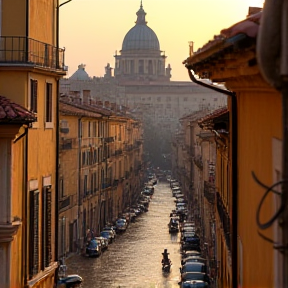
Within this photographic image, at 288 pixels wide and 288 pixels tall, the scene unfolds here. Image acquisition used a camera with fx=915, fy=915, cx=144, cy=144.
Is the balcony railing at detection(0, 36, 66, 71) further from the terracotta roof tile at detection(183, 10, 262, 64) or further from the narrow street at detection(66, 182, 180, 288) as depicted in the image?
the narrow street at detection(66, 182, 180, 288)

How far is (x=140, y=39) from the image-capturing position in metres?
160

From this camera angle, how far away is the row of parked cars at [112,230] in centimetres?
4250

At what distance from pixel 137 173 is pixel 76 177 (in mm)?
42628

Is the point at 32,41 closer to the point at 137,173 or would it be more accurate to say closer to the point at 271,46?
the point at 271,46

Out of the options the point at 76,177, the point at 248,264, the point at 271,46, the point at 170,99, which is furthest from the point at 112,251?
the point at 170,99

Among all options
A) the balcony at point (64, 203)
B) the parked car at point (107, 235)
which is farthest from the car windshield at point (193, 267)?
the parked car at point (107, 235)

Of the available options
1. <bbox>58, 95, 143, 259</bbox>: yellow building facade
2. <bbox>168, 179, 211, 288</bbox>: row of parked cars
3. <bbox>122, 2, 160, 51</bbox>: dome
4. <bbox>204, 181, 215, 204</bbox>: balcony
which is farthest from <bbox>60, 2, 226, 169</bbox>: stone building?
<bbox>204, 181, 215, 204</bbox>: balcony

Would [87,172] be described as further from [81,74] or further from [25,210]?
[81,74]

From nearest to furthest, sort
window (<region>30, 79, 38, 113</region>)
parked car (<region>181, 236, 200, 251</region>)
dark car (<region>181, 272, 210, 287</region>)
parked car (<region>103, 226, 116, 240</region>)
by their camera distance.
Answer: window (<region>30, 79, 38, 113</region>) < dark car (<region>181, 272, 210, 287</region>) < parked car (<region>181, 236, 200, 251</region>) < parked car (<region>103, 226, 116, 240</region>)

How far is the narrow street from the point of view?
34.3m

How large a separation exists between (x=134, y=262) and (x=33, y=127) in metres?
25.7

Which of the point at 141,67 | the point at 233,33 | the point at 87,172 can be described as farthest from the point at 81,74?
the point at 233,33

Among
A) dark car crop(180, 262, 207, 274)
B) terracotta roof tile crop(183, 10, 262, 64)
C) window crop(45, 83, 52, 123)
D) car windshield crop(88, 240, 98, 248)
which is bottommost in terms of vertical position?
dark car crop(180, 262, 207, 274)

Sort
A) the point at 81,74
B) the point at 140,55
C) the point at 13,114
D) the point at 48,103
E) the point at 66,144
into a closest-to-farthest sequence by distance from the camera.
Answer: the point at 13,114
the point at 48,103
the point at 66,144
the point at 81,74
the point at 140,55
